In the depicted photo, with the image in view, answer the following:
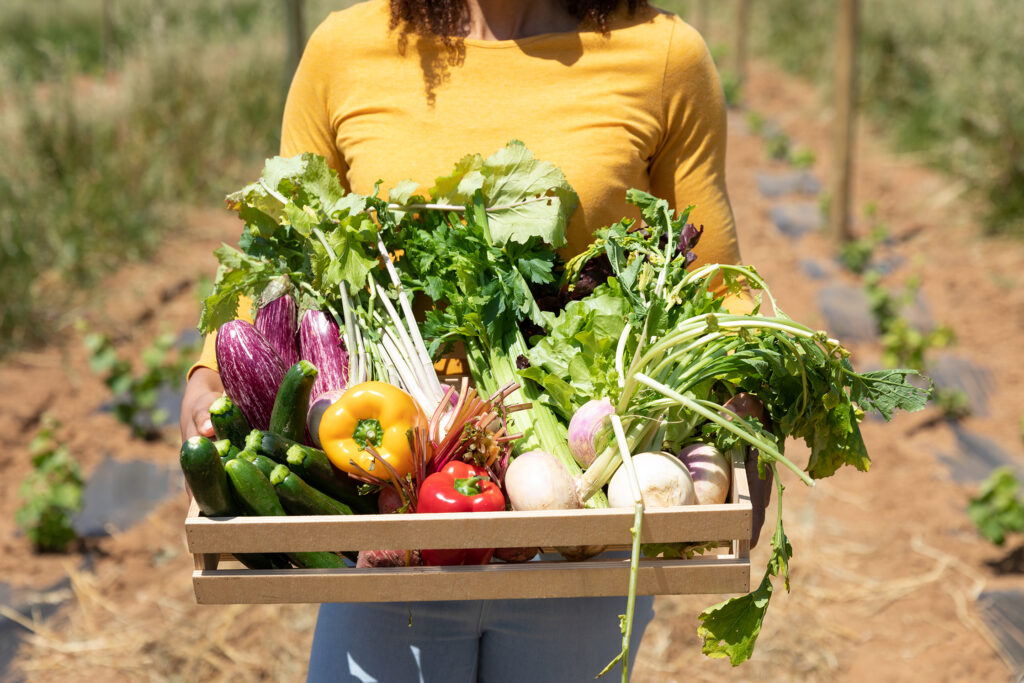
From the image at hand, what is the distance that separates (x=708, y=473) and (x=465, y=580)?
45 centimetres

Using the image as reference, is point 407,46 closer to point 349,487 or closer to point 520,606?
point 349,487

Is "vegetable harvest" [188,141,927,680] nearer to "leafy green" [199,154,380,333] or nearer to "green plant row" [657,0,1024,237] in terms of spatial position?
"leafy green" [199,154,380,333]

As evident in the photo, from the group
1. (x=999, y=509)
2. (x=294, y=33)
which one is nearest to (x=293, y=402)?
(x=999, y=509)

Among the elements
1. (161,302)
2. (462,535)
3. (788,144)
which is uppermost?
(462,535)

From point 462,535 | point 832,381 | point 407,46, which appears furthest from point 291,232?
point 832,381

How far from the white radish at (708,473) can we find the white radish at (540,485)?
0.21m

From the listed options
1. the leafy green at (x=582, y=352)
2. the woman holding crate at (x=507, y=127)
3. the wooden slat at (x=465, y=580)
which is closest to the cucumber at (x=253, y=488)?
the wooden slat at (x=465, y=580)

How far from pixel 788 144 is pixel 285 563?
440 inches

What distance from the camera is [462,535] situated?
5.07 feet

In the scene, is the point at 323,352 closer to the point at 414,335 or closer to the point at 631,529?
the point at 414,335

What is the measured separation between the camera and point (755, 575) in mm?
4102

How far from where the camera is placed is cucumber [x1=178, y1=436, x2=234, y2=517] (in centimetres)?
156

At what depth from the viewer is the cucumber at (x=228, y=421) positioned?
1.77 m

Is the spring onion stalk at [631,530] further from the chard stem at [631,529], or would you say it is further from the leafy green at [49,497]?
the leafy green at [49,497]
